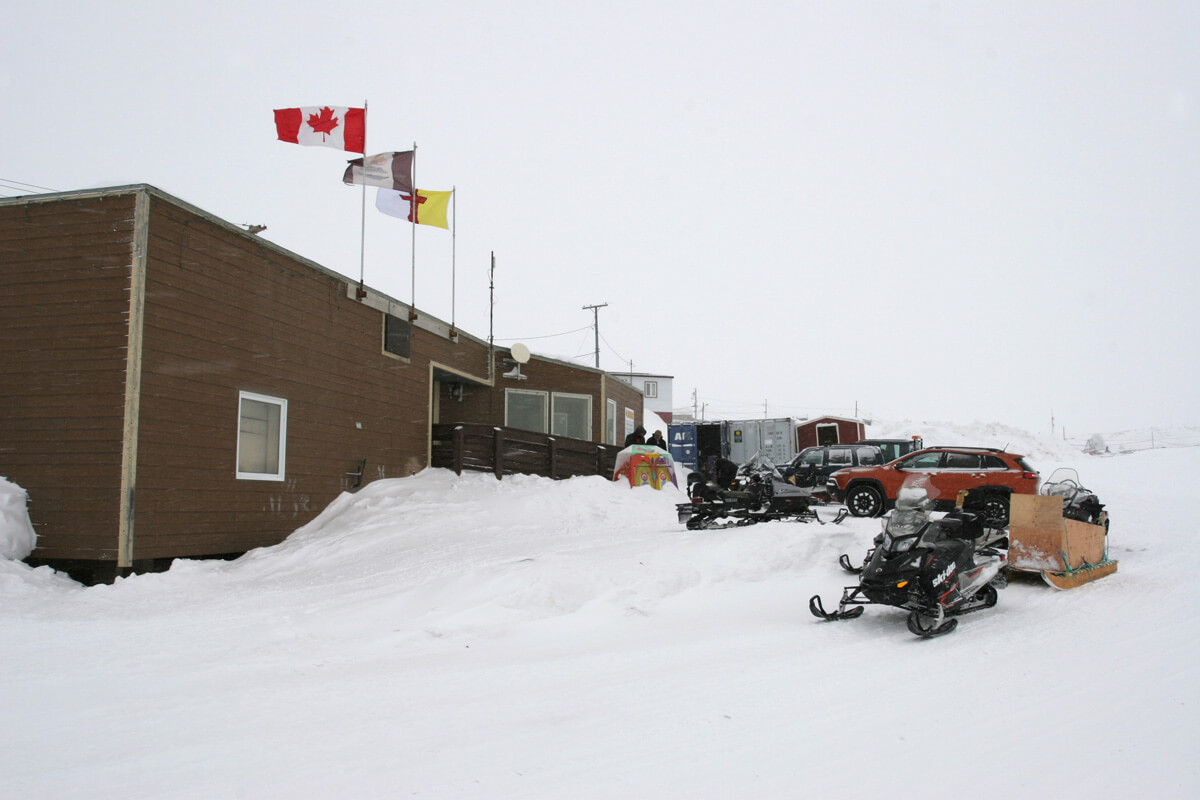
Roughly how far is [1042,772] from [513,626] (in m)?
4.20

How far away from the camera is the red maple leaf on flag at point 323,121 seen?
47.2 feet

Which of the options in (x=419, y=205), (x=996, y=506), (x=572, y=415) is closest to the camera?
(x=996, y=506)

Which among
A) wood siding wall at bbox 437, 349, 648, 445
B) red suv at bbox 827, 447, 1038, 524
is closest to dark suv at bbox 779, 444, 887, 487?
red suv at bbox 827, 447, 1038, 524

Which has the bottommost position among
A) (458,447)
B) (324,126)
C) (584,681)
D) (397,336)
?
(584,681)

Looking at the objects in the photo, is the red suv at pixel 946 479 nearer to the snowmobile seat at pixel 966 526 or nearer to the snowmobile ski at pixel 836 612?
the snowmobile seat at pixel 966 526

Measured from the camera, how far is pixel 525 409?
1959 cm

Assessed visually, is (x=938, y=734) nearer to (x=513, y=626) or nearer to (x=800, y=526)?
(x=513, y=626)

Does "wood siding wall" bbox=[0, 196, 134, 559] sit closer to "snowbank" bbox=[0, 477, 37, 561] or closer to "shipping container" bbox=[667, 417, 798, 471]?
"snowbank" bbox=[0, 477, 37, 561]

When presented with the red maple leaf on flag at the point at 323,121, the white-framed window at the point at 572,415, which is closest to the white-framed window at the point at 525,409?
the white-framed window at the point at 572,415

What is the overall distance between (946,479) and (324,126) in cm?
1292

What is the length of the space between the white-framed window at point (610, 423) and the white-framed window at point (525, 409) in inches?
76.5

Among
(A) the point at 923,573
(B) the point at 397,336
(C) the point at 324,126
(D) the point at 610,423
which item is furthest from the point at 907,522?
(D) the point at 610,423

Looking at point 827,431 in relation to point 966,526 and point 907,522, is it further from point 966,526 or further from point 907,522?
point 907,522

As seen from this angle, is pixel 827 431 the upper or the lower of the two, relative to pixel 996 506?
upper
